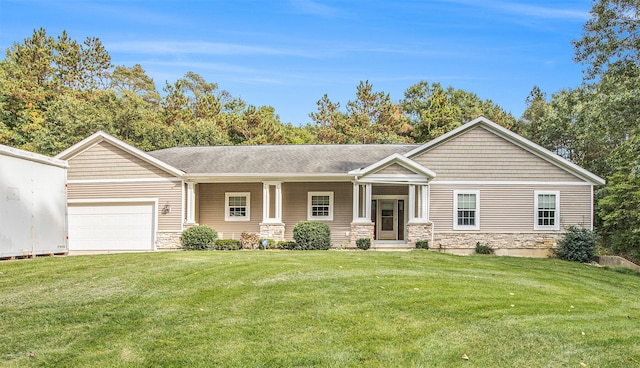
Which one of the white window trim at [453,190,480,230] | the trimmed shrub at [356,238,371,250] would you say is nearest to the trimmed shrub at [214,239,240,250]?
the trimmed shrub at [356,238,371,250]

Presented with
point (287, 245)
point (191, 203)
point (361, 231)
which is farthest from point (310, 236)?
point (191, 203)

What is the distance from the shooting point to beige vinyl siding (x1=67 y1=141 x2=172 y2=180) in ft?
60.1

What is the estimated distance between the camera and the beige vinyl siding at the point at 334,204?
19.0m

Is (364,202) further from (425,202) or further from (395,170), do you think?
(425,202)

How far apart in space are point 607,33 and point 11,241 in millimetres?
17793

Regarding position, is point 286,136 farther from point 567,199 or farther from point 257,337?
point 257,337

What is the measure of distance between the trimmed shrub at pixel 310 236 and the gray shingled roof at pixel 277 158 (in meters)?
2.36

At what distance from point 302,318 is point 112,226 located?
48.0 feet

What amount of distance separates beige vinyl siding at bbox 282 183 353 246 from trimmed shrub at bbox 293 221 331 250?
1518 millimetres

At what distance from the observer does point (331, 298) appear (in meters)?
7.13

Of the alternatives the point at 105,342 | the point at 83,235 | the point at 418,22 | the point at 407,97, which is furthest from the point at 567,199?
the point at 407,97

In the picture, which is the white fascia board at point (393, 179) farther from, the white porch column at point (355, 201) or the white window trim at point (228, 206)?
the white window trim at point (228, 206)

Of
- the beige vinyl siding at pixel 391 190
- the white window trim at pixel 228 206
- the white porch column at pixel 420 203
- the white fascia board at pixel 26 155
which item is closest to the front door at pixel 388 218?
the beige vinyl siding at pixel 391 190

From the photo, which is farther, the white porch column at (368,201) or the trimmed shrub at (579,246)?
the white porch column at (368,201)
